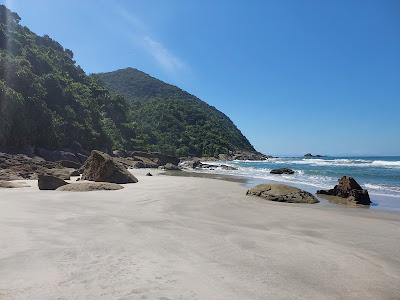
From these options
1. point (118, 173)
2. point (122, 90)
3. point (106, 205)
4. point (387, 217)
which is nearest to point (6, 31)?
point (118, 173)

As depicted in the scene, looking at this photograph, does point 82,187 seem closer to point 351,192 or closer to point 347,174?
point 351,192

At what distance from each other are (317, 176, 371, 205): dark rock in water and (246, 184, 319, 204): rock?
5.31ft

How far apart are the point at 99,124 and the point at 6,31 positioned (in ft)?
57.1

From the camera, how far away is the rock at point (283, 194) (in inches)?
510

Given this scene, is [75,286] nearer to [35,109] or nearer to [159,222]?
[159,222]

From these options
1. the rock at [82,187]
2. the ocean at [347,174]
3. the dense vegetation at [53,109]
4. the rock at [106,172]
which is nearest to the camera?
the rock at [82,187]

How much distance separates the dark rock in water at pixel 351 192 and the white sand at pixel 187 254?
4.06 meters

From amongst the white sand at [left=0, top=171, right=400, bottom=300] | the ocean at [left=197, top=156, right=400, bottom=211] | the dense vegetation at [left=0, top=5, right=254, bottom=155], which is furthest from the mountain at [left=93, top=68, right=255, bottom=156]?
the white sand at [left=0, top=171, right=400, bottom=300]

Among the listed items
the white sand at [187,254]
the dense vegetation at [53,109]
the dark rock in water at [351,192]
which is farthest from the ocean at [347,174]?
the dense vegetation at [53,109]

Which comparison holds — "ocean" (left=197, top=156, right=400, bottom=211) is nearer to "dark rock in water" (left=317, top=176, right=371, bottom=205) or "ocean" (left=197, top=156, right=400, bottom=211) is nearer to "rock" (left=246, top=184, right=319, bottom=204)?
"dark rock in water" (left=317, top=176, right=371, bottom=205)

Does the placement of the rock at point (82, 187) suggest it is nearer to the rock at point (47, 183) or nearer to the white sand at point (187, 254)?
the rock at point (47, 183)

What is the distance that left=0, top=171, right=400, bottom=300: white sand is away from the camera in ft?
13.2

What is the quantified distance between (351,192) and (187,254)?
1072 centimetres

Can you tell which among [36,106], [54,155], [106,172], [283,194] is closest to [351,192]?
[283,194]
